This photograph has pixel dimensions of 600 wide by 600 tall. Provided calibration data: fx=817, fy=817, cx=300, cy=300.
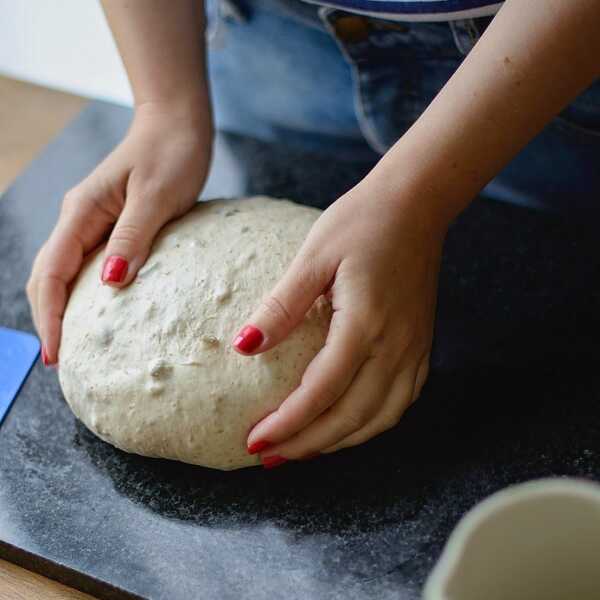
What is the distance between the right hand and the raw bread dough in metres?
0.03

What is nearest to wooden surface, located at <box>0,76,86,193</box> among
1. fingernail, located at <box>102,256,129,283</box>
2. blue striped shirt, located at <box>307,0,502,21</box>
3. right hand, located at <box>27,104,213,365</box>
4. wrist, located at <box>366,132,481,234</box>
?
right hand, located at <box>27,104,213,365</box>

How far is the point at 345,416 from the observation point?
725mm

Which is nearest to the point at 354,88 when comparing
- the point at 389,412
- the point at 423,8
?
the point at 423,8

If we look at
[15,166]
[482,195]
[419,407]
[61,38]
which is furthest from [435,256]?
[61,38]

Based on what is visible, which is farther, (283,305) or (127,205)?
(127,205)

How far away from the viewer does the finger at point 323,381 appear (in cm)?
69

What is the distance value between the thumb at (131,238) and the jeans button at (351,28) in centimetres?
30

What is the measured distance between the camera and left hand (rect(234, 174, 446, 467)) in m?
→ 0.69

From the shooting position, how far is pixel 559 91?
68cm

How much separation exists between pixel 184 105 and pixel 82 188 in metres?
0.15

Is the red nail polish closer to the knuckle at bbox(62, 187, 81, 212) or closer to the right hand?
the right hand

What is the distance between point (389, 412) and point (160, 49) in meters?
0.49

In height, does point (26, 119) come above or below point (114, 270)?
below

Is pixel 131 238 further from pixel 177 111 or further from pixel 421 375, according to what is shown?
pixel 421 375
